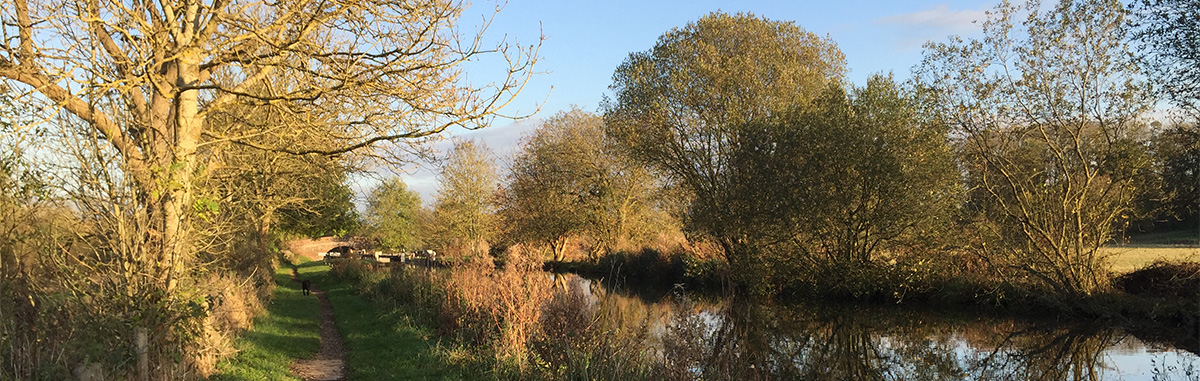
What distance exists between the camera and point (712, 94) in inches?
939

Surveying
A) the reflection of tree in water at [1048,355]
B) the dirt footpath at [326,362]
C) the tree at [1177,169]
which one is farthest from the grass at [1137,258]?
the dirt footpath at [326,362]

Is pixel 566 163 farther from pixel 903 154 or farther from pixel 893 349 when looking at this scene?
pixel 893 349

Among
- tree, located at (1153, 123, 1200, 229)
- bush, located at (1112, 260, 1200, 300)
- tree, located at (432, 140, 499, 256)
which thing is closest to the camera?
tree, located at (1153, 123, 1200, 229)

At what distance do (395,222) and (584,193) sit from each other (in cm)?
3397

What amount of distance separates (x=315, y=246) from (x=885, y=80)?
63097 mm

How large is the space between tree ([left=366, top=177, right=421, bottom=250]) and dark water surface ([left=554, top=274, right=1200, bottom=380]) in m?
52.3

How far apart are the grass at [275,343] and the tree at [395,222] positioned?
148 feet

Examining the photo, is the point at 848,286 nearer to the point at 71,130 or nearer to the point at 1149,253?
the point at 1149,253

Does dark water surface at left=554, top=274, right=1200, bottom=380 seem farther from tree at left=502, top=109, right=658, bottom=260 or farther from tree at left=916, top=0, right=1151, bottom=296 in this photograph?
tree at left=502, top=109, right=658, bottom=260

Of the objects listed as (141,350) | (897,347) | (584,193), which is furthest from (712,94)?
(141,350)

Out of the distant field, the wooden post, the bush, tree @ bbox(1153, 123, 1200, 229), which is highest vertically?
tree @ bbox(1153, 123, 1200, 229)

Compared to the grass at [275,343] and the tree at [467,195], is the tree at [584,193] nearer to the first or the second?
the tree at [467,195]

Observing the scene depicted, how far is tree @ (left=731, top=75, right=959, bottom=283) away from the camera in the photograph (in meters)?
19.4

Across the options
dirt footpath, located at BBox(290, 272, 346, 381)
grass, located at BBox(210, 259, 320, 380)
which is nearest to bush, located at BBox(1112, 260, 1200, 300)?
dirt footpath, located at BBox(290, 272, 346, 381)
